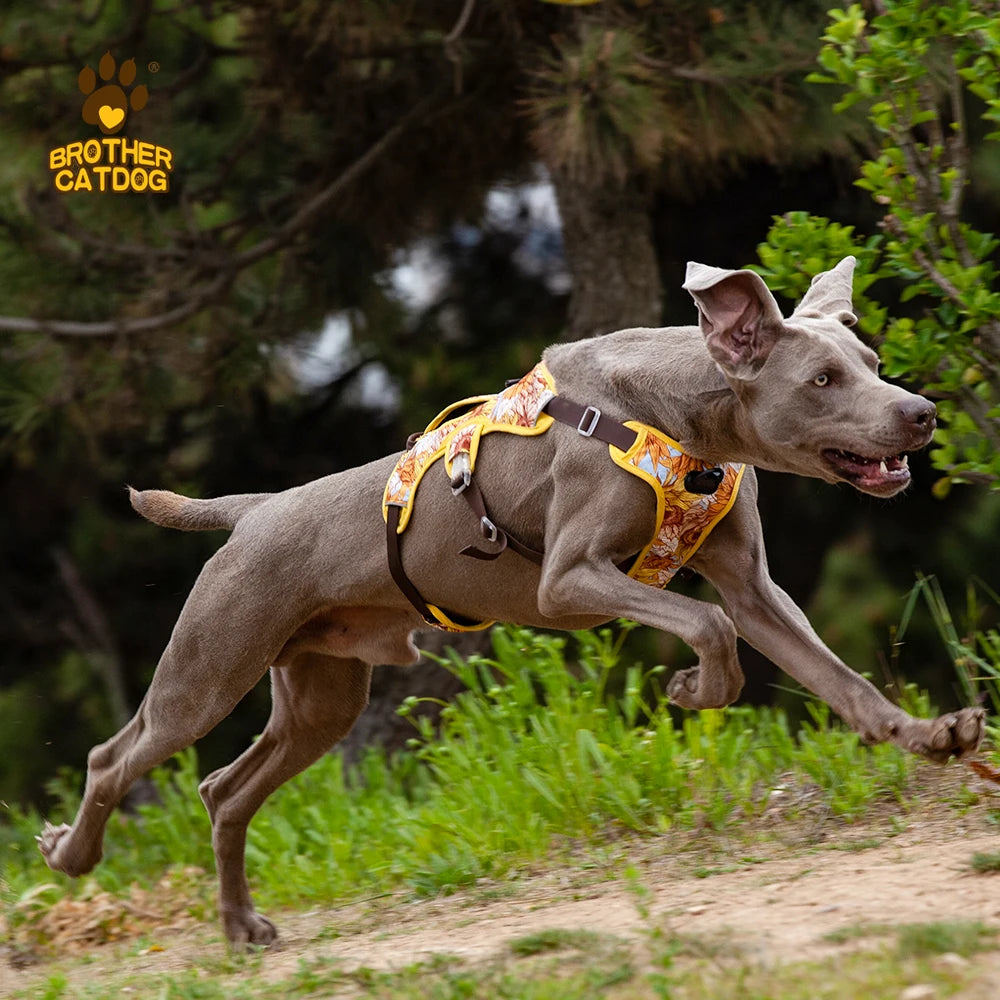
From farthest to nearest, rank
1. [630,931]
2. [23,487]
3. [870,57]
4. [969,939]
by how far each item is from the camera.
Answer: [23,487]
[870,57]
[630,931]
[969,939]

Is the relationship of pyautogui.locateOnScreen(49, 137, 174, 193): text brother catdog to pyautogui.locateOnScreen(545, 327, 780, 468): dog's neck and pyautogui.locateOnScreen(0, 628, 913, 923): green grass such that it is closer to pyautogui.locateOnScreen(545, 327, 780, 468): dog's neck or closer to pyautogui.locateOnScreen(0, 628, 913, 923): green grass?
pyautogui.locateOnScreen(0, 628, 913, 923): green grass

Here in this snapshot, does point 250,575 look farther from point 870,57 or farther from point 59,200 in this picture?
point 59,200

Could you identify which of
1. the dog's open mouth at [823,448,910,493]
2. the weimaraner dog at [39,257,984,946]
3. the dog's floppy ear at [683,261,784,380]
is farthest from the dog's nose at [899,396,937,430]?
the dog's floppy ear at [683,261,784,380]

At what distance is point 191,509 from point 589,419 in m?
1.66

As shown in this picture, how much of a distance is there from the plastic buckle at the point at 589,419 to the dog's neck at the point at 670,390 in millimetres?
50

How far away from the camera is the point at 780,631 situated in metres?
4.68

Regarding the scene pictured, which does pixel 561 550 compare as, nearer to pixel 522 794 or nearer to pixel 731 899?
pixel 731 899

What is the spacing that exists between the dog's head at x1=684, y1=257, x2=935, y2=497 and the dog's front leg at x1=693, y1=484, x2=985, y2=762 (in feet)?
1.39

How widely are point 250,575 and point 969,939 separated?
2.62 m

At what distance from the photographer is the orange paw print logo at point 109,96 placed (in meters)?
7.89

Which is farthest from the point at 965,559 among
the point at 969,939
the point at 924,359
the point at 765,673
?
the point at 969,939

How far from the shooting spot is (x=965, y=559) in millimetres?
9438

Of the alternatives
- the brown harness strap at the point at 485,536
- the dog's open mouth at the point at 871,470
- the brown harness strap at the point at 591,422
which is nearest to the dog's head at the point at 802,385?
the dog's open mouth at the point at 871,470

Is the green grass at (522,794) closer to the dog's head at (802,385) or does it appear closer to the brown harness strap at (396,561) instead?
the brown harness strap at (396,561)
